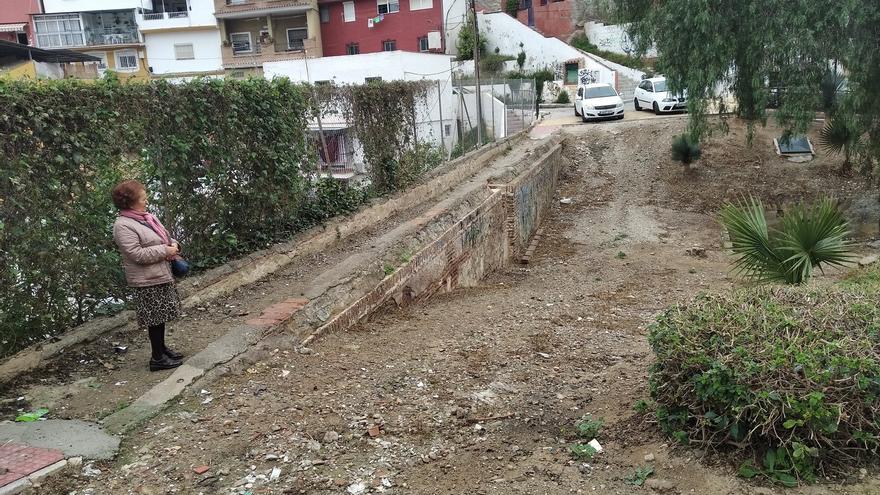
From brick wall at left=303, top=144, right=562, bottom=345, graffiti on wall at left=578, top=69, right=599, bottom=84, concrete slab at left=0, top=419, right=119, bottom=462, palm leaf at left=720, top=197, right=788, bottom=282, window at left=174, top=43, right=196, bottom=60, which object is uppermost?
window at left=174, top=43, right=196, bottom=60

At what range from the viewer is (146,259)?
452 centimetres

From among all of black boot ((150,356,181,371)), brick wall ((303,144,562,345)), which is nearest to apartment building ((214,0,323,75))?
brick wall ((303,144,562,345))

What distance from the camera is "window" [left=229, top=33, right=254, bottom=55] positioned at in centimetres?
4044

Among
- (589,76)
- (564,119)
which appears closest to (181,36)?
(589,76)

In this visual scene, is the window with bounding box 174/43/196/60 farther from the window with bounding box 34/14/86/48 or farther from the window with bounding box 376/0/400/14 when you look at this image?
the window with bounding box 376/0/400/14

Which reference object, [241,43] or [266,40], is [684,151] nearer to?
[266,40]

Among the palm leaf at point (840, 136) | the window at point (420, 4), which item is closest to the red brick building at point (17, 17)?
the window at point (420, 4)

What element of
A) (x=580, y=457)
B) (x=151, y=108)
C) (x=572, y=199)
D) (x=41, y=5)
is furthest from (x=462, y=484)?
(x=41, y=5)

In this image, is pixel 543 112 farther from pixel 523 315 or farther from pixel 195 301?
pixel 195 301

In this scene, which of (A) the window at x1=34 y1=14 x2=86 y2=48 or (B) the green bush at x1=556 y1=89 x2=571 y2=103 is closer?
(B) the green bush at x1=556 y1=89 x2=571 y2=103

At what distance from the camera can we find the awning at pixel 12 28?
1610 inches

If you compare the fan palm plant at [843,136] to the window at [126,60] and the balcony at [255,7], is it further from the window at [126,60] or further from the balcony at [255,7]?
the window at [126,60]

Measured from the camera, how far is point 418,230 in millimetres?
8945

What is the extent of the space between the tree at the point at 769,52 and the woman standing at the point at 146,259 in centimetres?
1284
